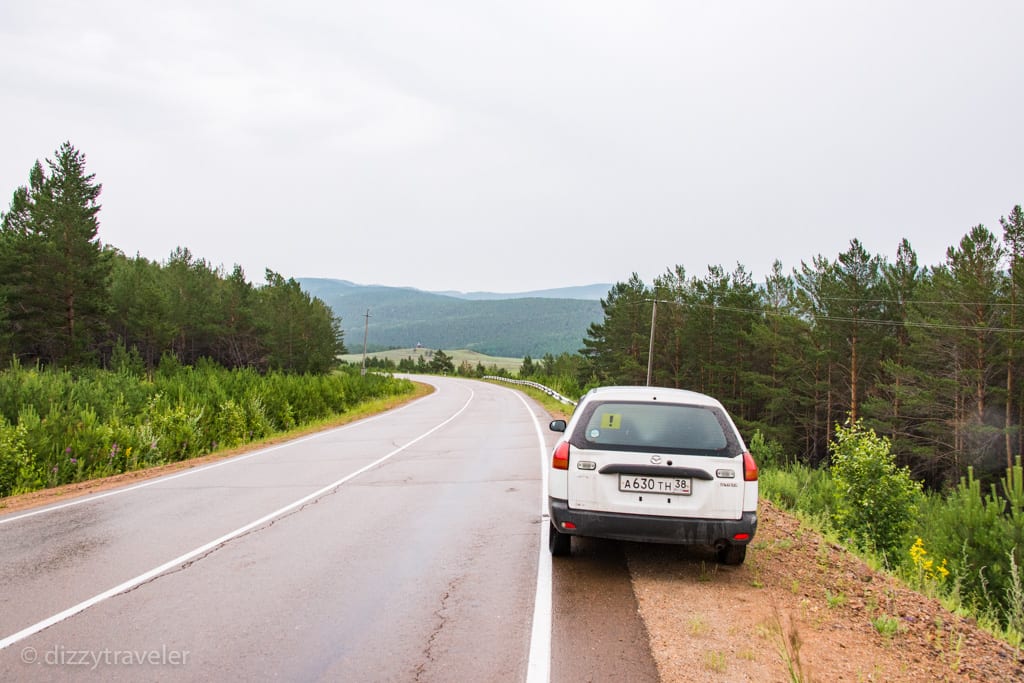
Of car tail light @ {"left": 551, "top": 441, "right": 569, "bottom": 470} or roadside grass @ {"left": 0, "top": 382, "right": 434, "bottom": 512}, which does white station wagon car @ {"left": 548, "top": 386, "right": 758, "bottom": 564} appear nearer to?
car tail light @ {"left": 551, "top": 441, "right": 569, "bottom": 470}

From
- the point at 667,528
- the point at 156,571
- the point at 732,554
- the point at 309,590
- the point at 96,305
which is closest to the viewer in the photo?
the point at 309,590

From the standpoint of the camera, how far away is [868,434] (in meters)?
10.0

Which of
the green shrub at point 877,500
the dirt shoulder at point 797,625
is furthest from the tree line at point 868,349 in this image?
the dirt shoulder at point 797,625

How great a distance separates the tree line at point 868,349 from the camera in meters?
30.7

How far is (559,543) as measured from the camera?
5949 millimetres

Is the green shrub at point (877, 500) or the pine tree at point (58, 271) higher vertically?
the pine tree at point (58, 271)

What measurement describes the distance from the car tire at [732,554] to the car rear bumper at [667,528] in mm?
291

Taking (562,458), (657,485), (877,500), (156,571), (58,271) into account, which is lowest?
(156,571)

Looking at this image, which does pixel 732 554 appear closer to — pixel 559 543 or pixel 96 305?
pixel 559 543

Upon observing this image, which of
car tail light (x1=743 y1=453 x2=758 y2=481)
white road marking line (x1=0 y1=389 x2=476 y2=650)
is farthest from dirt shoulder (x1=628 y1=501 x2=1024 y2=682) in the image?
white road marking line (x1=0 y1=389 x2=476 y2=650)

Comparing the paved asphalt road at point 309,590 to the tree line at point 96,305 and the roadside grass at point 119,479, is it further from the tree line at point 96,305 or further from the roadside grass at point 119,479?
the tree line at point 96,305

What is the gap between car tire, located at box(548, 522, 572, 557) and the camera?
592cm

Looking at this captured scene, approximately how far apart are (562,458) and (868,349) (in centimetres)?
3946

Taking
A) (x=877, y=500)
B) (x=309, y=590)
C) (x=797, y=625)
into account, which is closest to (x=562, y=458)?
(x=797, y=625)
